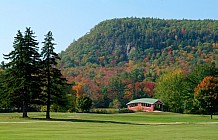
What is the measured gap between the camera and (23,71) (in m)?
64.3

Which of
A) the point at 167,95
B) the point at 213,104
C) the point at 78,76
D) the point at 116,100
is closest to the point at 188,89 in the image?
the point at 167,95

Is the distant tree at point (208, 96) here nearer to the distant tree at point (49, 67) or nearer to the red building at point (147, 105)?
the distant tree at point (49, 67)

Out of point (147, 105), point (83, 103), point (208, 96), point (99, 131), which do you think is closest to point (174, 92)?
point (147, 105)

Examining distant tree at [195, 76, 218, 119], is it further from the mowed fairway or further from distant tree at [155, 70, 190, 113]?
the mowed fairway

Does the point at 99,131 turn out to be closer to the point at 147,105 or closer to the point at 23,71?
the point at 23,71

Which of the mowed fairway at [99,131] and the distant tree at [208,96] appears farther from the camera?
the distant tree at [208,96]

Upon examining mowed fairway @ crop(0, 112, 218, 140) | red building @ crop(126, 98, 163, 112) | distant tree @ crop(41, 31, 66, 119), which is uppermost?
distant tree @ crop(41, 31, 66, 119)

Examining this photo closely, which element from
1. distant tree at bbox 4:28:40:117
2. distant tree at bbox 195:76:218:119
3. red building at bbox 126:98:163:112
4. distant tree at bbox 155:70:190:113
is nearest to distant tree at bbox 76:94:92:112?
red building at bbox 126:98:163:112

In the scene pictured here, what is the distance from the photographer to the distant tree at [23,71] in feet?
210

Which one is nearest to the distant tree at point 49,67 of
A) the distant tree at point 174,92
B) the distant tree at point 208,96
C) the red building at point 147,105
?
the distant tree at point 208,96

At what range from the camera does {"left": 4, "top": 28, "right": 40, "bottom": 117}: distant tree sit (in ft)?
210

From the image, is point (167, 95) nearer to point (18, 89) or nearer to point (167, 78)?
point (167, 78)

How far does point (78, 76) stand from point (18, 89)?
13144cm

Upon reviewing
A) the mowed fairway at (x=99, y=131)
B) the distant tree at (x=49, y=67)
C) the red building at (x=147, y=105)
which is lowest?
the mowed fairway at (x=99, y=131)
